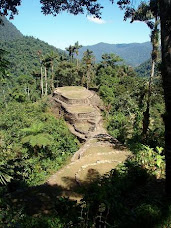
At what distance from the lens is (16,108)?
27.1 metres

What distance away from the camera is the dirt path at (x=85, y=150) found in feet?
30.8

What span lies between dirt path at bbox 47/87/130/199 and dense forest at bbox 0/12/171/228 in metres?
0.96

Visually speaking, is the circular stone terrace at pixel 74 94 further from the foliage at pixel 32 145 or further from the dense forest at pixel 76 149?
the foliage at pixel 32 145

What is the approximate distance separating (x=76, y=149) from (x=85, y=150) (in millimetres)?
3938

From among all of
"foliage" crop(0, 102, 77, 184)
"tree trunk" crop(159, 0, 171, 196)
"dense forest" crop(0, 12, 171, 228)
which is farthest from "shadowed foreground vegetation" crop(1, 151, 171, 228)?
"foliage" crop(0, 102, 77, 184)

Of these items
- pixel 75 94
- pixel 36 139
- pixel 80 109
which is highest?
pixel 75 94

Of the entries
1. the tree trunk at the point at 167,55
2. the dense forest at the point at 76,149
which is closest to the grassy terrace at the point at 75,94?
the dense forest at the point at 76,149

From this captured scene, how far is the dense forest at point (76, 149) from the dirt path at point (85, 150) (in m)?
0.96

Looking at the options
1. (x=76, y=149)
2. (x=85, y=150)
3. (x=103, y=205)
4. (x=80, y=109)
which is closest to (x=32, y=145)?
(x=85, y=150)

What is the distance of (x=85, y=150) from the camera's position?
1370 cm

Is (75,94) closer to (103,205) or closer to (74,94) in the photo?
(74,94)

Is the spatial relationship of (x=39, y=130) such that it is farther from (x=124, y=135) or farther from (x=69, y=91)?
(x=69, y=91)

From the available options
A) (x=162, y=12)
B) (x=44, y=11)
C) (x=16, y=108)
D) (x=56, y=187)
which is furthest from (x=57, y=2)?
(x=16, y=108)

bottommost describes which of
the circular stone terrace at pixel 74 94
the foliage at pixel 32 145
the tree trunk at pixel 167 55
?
the foliage at pixel 32 145
